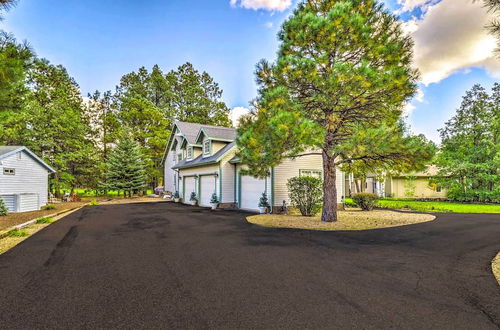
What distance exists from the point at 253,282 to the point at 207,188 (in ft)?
48.9

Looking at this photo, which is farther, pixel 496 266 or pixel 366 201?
pixel 366 201

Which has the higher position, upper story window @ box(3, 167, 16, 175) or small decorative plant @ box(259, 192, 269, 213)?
upper story window @ box(3, 167, 16, 175)

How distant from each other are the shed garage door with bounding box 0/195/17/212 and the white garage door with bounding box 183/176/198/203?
1104 centimetres

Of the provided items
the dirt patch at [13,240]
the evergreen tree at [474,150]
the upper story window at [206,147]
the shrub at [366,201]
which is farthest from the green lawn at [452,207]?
the dirt patch at [13,240]

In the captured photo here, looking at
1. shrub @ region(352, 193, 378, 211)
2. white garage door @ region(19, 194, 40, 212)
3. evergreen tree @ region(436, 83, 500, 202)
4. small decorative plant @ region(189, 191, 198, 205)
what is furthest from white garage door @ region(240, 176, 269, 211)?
evergreen tree @ region(436, 83, 500, 202)

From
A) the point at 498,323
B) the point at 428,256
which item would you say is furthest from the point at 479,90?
the point at 498,323


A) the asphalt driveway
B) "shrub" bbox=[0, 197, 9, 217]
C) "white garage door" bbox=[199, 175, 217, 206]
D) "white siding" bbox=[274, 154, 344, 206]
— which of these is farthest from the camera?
"white garage door" bbox=[199, 175, 217, 206]

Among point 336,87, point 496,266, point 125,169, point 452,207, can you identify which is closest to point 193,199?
point 125,169

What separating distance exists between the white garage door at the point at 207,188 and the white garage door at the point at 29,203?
424 inches

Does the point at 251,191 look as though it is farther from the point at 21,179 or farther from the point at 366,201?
the point at 21,179

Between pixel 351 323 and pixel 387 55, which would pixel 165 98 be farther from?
pixel 351 323

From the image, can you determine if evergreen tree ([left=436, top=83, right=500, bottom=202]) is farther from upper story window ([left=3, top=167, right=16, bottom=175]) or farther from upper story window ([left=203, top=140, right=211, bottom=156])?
upper story window ([left=3, top=167, right=16, bottom=175])

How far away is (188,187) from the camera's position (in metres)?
22.3

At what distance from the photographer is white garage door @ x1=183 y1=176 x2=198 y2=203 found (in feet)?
70.3
